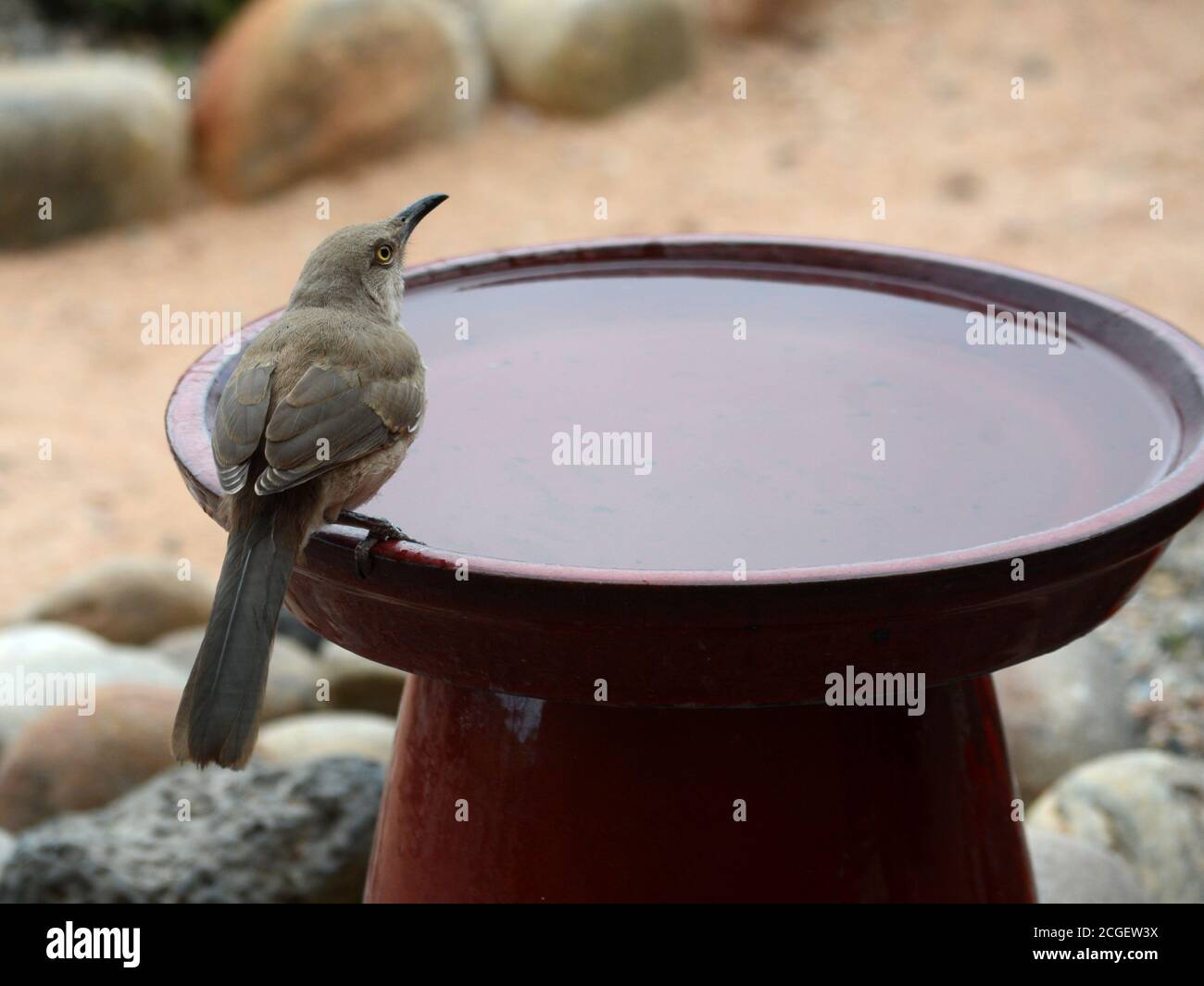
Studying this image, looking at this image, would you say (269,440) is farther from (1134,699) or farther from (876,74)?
(876,74)

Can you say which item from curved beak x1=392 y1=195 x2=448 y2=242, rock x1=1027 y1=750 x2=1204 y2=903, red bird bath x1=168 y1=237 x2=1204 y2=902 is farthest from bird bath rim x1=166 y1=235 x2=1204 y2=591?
rock x1=1027 y1=750 x2=1204 y2=903

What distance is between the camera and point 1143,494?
2.32 meters

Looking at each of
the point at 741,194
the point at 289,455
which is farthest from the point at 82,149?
the point at 289,455

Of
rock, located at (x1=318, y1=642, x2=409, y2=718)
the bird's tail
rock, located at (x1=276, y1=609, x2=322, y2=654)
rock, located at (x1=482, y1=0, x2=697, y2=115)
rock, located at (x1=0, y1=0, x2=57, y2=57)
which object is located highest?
rock, located at (x1=0, y1=0, x2=57, y2=57)

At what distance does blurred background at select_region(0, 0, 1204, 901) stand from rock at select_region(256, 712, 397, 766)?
557mm

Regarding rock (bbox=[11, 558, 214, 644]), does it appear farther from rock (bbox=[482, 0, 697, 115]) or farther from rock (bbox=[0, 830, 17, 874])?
rock (bbox=[482, 0, 697, 115])

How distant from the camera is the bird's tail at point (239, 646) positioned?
2191 mm

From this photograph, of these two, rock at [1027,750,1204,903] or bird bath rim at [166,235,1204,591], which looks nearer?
bird bath rim at [166,235,1204,591]

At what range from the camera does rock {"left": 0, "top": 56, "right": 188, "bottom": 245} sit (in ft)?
33.7

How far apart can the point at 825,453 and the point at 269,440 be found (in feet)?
3.41

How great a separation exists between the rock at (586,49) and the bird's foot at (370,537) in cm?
1010

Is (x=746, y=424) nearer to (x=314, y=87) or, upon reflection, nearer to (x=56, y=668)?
(x=56, y=668)

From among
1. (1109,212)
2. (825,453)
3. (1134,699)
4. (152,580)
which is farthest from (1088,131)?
(825,453)

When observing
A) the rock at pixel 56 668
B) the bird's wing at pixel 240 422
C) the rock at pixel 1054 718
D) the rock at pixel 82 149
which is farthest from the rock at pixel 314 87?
the bird's wing at pixel 240 422
